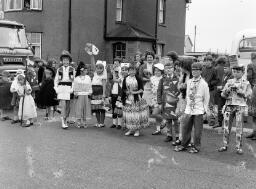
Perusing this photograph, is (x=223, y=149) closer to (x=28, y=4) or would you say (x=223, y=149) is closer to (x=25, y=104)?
(x=25, y=104)

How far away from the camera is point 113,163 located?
7164 mm

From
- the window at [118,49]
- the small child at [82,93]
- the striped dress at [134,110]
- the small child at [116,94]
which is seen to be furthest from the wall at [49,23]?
the striped dress at [134,110]

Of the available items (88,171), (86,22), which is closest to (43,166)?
(88,171)

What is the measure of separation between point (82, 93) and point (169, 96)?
8.65ft

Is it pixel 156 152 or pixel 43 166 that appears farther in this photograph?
pixel 156 152

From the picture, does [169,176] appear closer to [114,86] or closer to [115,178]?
[115,178]

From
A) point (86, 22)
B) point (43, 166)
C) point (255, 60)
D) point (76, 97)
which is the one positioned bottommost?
point (43, 166)

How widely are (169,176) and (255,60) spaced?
5144mm

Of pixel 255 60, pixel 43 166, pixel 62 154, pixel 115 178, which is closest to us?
pixel 115 178

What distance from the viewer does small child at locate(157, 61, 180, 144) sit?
912cm

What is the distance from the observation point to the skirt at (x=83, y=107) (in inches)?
428

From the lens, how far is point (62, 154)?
7758 mm

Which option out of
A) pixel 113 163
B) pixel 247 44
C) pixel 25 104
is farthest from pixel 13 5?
pixel 113 163

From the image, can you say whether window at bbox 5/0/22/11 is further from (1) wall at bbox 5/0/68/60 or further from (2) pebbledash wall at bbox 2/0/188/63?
(1) wall at bbox 5/0/68/60
